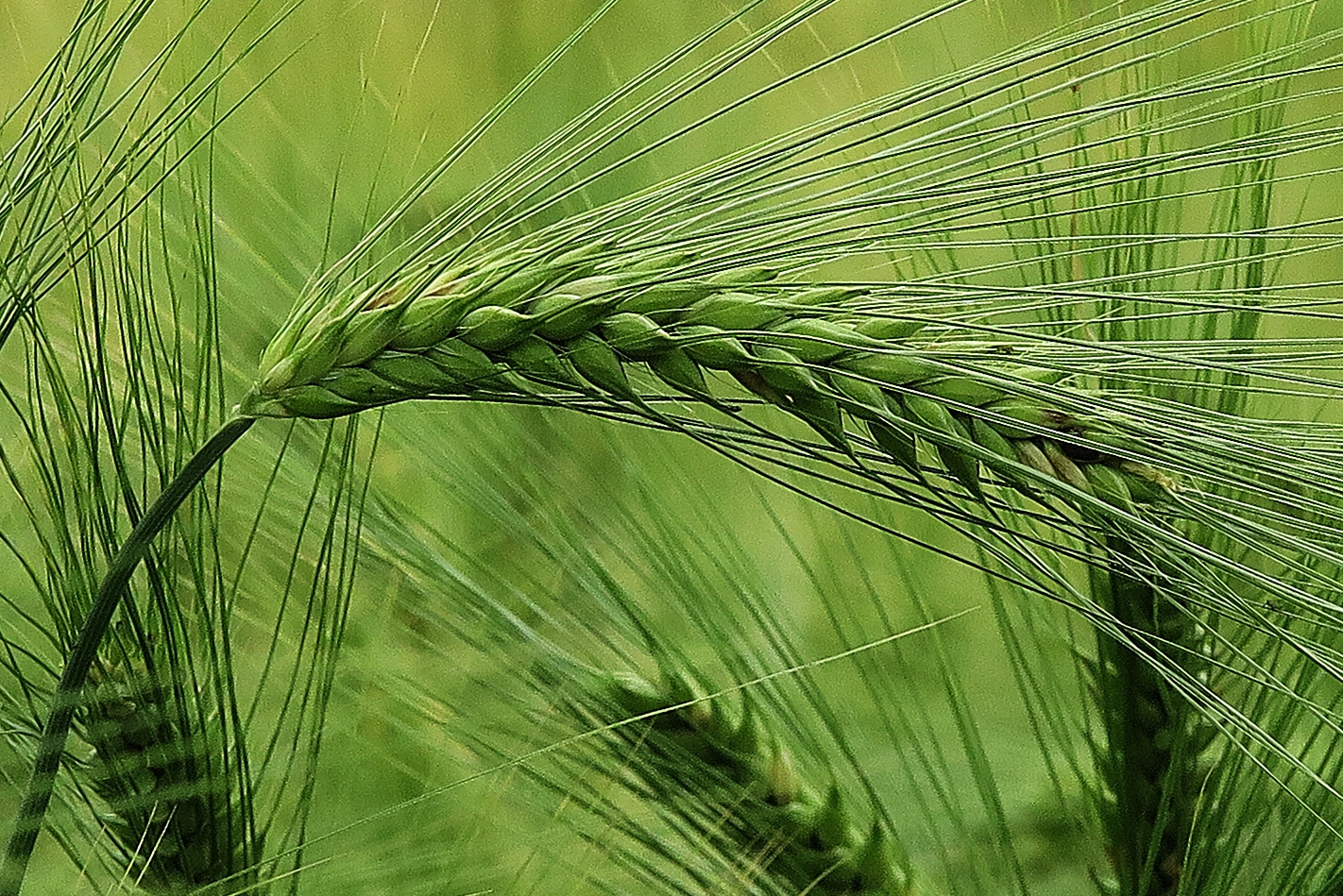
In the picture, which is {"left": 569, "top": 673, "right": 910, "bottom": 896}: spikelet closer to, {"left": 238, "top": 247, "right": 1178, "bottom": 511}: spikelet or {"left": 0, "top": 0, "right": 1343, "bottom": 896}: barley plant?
{"left": 0, "top": 0, "right": 1343, "bottom": 896}: barley plant

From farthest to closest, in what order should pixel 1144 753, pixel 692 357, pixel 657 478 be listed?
1. pixel 657 478
2. pixel 1144 753
3. pixel 692 357

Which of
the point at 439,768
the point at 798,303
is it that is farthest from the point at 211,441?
the point at 439,768

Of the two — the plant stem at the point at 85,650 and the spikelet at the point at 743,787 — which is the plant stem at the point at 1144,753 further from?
the plant stem at the point at 85,650

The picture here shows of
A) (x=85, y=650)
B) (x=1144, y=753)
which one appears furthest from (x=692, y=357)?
(x=1144, y=753)

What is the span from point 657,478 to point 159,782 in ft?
1.56

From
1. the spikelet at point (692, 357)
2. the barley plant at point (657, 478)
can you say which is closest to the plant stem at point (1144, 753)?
the barley plant at point (657, 478)

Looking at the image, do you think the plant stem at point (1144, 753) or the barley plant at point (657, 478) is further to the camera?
the plant stem at point (1144, 753)

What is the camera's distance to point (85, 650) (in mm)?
320

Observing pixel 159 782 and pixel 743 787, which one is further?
pixel 743 787

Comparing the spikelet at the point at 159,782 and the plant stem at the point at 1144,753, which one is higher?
the spikelet at the point at 159,782

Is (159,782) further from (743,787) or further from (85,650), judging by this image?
(743,787)

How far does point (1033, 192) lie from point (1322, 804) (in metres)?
0.28

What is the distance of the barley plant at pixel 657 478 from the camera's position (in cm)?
31

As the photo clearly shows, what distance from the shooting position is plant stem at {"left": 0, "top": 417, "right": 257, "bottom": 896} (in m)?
0.31
